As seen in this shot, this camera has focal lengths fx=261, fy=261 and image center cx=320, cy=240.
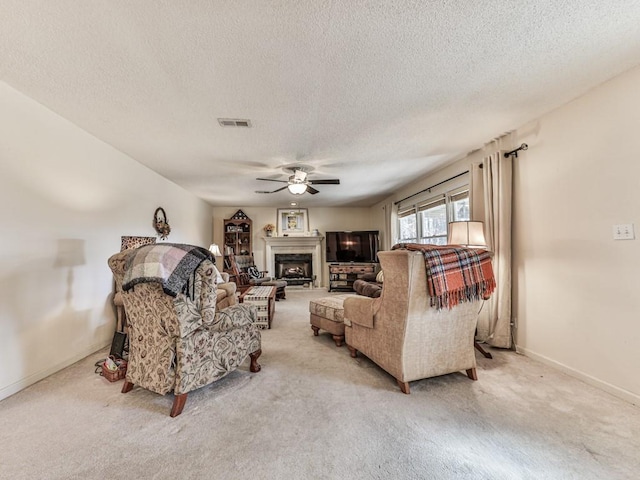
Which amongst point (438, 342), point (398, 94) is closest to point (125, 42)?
point (398, 94)

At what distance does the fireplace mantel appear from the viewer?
7395mm

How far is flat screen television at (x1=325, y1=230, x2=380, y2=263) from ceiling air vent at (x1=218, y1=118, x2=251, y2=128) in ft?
16.0

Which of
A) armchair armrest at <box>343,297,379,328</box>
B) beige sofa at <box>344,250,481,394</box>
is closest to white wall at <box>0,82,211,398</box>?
armchair armrest at <box>343,297,379,328</box>

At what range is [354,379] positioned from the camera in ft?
7.19

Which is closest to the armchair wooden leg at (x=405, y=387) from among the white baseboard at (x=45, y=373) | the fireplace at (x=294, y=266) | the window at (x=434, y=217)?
the window at (x=434, y=217)

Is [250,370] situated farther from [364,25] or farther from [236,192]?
[236,192]

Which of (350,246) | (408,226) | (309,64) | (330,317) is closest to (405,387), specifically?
(330,317)

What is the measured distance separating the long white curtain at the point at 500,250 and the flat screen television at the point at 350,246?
4.24 m

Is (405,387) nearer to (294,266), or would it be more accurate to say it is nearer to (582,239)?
(582,239)

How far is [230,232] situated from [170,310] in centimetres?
560

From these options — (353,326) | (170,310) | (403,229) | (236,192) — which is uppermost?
(236,192)

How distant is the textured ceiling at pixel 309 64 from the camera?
141cm

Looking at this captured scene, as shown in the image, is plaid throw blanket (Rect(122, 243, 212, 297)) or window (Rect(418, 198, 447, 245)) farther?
window (Rect(418, 198, 447, 245))

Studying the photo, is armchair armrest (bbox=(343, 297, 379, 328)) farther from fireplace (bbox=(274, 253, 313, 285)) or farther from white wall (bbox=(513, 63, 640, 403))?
fireplace (bbox=(274, 253, 313, 285))
